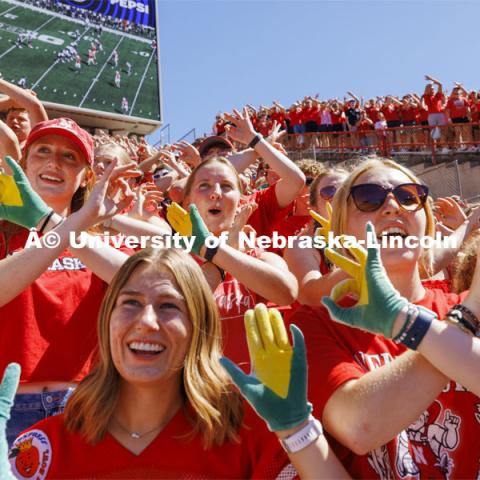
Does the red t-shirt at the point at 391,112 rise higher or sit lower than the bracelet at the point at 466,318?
higher

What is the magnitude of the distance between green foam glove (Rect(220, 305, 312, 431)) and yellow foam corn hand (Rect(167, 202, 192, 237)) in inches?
41.7

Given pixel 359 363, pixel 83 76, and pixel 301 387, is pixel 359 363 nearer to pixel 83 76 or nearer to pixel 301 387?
pixel 301 387

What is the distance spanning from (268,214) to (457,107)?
10.5 meters

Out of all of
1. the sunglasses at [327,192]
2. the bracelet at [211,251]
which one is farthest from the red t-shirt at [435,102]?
the bracelet at [211,251]

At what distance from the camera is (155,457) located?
1.59 m

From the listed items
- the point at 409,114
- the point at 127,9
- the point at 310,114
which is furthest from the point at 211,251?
the point at 127,9

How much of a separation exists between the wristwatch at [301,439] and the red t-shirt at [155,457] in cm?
13

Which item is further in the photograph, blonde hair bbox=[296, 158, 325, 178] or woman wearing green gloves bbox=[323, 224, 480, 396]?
blonde hair bbox=[296, 158, 325, 178]

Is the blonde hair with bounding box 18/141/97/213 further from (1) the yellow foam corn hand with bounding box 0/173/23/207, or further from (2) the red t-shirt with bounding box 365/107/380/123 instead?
(2) the red t-shirt with bounding box 365/107/380/123

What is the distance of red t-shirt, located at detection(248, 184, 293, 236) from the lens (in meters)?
3.78

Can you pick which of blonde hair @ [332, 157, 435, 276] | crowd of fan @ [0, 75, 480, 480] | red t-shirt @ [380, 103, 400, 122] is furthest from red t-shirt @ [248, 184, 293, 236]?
red t-shirt @ [380, 103, 400, 122]

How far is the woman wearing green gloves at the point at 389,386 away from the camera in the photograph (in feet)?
4.81

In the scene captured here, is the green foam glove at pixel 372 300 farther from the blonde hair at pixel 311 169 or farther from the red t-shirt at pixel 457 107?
the red t-shirt at pixel 457 107

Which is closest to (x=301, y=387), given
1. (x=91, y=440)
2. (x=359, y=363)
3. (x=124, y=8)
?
(x=359, y=363)
